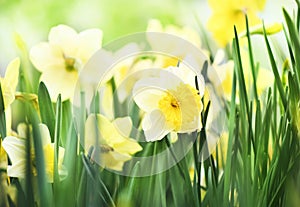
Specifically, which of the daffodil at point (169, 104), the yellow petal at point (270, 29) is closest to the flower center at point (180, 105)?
the daffodil at point (169, 104)

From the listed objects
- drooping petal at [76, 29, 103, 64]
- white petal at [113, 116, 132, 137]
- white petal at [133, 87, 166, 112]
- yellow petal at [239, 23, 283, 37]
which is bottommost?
white petal at [113, 116, 132, 137]

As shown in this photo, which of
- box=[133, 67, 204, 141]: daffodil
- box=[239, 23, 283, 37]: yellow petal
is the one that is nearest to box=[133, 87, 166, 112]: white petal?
box=[133, 67, 204, 141]: daffodil

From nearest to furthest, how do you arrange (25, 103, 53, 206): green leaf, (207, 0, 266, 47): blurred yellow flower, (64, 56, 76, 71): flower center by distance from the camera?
1. (25, 103, 53, 206): green leaf
2. (64, 56, 76, 71): flower center
3. (207, 0, 266, 47): blurred yellow flower

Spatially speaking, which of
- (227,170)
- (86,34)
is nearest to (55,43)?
(86,34)

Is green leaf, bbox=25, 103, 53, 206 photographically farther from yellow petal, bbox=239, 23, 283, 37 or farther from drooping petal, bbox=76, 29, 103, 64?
yellow petal, bbox=239, 23, 283, 37

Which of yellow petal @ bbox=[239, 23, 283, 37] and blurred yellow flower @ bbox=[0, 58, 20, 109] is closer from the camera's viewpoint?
blurred yellow flower @ bbox=[0, 58, 20, 109]

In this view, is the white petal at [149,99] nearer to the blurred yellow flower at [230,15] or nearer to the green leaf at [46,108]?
the green leaf at [46,108]

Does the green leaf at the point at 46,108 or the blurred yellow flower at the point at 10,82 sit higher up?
the blurred yellow flower at the point at 10,82
